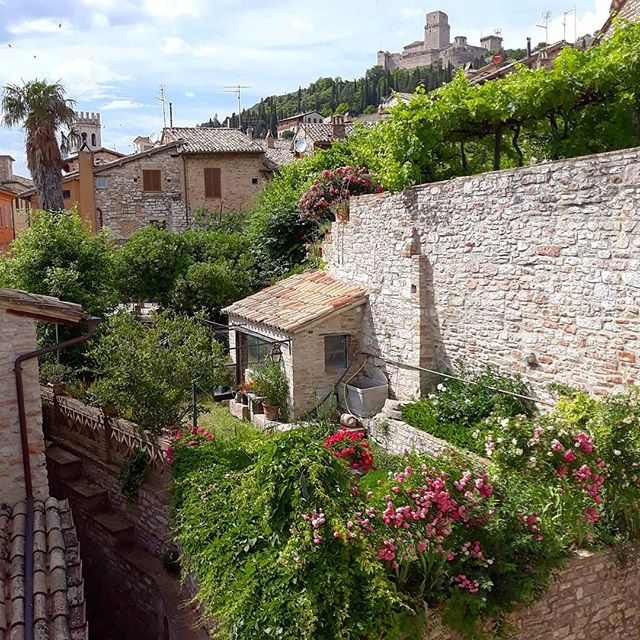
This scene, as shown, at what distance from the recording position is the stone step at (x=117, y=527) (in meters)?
9.47

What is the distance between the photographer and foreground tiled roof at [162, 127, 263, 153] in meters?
28.0

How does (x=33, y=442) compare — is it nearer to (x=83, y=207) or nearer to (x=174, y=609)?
(x=174, y=609)

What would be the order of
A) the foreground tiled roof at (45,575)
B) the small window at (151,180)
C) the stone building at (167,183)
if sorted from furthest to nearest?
the small window at (151,180), the stone building at (167,183), the foreground tiled roof at (45,575)

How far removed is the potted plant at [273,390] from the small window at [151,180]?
56.5ft

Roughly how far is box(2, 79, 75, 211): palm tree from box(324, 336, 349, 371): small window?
49.3 feet

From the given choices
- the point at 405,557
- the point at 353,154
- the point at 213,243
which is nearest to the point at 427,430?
the point at 405,557

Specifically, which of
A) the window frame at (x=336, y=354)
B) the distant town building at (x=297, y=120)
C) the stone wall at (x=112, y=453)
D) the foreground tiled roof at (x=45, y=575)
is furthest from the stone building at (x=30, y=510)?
the distant town building at (x=297, y=120)

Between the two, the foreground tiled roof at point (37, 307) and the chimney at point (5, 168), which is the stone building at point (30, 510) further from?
the chimney at point (5, 168)

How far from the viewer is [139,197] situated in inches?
1110

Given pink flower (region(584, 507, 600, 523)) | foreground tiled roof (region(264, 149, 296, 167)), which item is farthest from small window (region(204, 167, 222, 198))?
pink flower (region(584, 507, 600, 523))

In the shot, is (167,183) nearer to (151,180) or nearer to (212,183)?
(151,180)

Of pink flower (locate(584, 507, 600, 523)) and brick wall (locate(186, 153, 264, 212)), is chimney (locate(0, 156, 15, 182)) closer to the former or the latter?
brick wall (locate(186, 153, 264, 212))

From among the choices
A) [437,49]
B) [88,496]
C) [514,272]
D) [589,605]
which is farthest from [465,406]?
[437,49]

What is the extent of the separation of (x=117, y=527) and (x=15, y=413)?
2.76m
